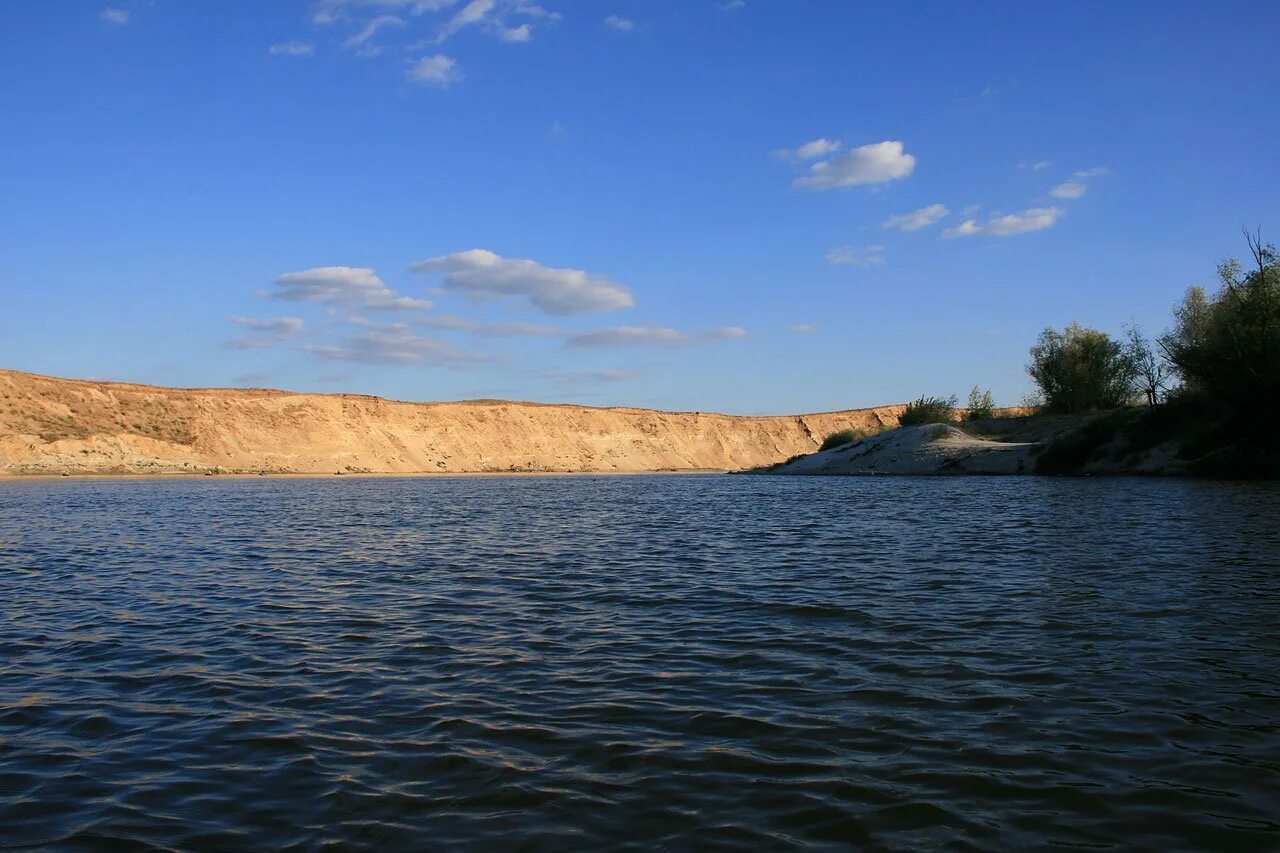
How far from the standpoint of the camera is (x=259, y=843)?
482cm

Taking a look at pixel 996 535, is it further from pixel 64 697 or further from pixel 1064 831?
pixel 64 697

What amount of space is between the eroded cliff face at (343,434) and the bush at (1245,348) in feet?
231

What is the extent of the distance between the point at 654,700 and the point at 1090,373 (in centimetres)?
6110

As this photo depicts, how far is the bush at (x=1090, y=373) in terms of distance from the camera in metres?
58.9

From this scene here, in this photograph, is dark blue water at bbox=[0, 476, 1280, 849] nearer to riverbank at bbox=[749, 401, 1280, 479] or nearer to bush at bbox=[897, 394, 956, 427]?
riverbank at bbox=[749, 401, 1280, 479]

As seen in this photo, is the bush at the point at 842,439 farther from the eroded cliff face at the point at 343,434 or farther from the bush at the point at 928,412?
the eroded cliff face at the point at 343,434

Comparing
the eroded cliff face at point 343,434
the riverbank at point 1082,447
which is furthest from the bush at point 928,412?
the eroded cliff face at point 343,434

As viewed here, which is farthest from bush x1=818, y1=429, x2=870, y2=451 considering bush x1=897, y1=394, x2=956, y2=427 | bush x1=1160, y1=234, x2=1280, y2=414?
bush x1=1160, y1=234, x2=1280, y2=414

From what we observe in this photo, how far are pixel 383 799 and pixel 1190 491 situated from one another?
31852 millimetres

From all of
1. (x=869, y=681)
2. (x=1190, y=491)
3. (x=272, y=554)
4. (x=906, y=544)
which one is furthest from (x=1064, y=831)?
(x=1190, y=491)

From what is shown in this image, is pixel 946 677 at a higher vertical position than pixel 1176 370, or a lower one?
lower

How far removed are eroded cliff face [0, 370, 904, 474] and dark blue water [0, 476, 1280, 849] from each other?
207ft

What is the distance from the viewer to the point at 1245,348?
3725 centimetres

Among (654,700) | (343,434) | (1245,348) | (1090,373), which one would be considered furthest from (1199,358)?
(343,434)
